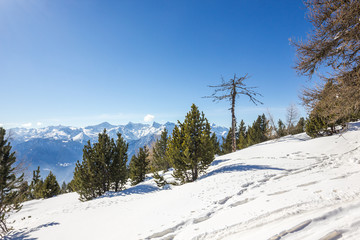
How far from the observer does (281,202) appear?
4.23 m

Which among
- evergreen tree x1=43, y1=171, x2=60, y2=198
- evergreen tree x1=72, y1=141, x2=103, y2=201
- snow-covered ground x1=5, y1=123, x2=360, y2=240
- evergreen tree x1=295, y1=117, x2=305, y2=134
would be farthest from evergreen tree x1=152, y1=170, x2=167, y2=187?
evergreen tree x1=295, y1=117, x2=305, y2=134

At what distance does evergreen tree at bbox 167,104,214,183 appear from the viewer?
11.2 metres

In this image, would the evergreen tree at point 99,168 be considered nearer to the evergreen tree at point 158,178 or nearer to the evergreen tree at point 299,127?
the evergreen tree at point 158,178

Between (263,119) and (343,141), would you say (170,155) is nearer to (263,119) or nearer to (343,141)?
(343,141)

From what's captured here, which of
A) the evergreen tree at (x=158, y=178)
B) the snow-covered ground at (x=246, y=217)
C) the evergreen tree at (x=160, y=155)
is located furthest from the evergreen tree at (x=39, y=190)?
the evergreen tree at (x=158, y=178)

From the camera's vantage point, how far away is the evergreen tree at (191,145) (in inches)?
442

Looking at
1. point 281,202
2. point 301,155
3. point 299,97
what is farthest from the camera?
point 301,155

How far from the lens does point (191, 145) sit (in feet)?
37.0

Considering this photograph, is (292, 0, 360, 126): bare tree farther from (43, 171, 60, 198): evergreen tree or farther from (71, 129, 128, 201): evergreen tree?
(43, 171, 60, 198): evergreen tree

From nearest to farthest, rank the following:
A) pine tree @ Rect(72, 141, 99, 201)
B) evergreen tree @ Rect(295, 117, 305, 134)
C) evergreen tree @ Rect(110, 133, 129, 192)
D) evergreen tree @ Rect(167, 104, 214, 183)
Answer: evergreen tree @ Rect(167, 104, 214, 183) < pine tree @ Rect(72, 141, 99, 201) < evergreen tree @ Rect(110, 133, 129, 192) < evergreen tree @ Rect(295, 117, 305, 134)

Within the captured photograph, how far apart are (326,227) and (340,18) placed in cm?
566

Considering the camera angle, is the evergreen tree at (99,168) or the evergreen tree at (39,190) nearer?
the evergreen tree at (99,168)

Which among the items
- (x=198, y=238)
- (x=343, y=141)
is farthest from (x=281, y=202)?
(x=343, y=141)

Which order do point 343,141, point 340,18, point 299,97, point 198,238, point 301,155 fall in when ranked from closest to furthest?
point 198,238, point 340,18, point 299,97, point 301,155, point 343,141
